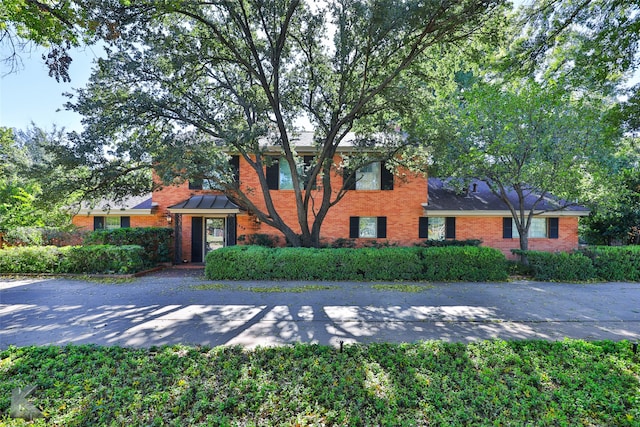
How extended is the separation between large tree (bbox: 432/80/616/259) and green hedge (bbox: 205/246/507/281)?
3195mm

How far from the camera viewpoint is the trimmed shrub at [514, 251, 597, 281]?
33.5ft

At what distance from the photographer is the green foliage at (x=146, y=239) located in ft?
38.3

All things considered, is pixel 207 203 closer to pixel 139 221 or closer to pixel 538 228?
pixel 139 221

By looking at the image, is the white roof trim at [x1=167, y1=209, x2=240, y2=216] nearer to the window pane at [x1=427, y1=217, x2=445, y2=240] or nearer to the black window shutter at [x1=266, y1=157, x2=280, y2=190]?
the black window shutter at [x1=266, y1=157, x2=280, y2=190]

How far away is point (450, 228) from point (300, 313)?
408 inches

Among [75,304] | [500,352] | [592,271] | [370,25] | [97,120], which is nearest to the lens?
[500,352]

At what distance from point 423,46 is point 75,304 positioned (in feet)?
36.7

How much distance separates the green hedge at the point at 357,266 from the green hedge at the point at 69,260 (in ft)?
11.0

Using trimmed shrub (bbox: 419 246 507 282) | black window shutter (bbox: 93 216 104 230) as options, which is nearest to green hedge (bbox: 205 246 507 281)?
trimmed shrub (bbox: 419 246 507 282)

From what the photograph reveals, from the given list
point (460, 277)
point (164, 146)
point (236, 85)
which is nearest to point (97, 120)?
point (164, 146)

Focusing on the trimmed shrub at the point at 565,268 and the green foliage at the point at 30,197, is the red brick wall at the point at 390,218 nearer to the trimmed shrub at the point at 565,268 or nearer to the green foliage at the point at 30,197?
the trimmed shrub at the point at 565,268

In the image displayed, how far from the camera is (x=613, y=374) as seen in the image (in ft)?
12.2

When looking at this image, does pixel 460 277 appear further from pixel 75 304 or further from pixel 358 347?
pixel 75 304

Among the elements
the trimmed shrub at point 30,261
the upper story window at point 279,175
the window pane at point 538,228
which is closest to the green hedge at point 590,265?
the window pane at point 538,228
